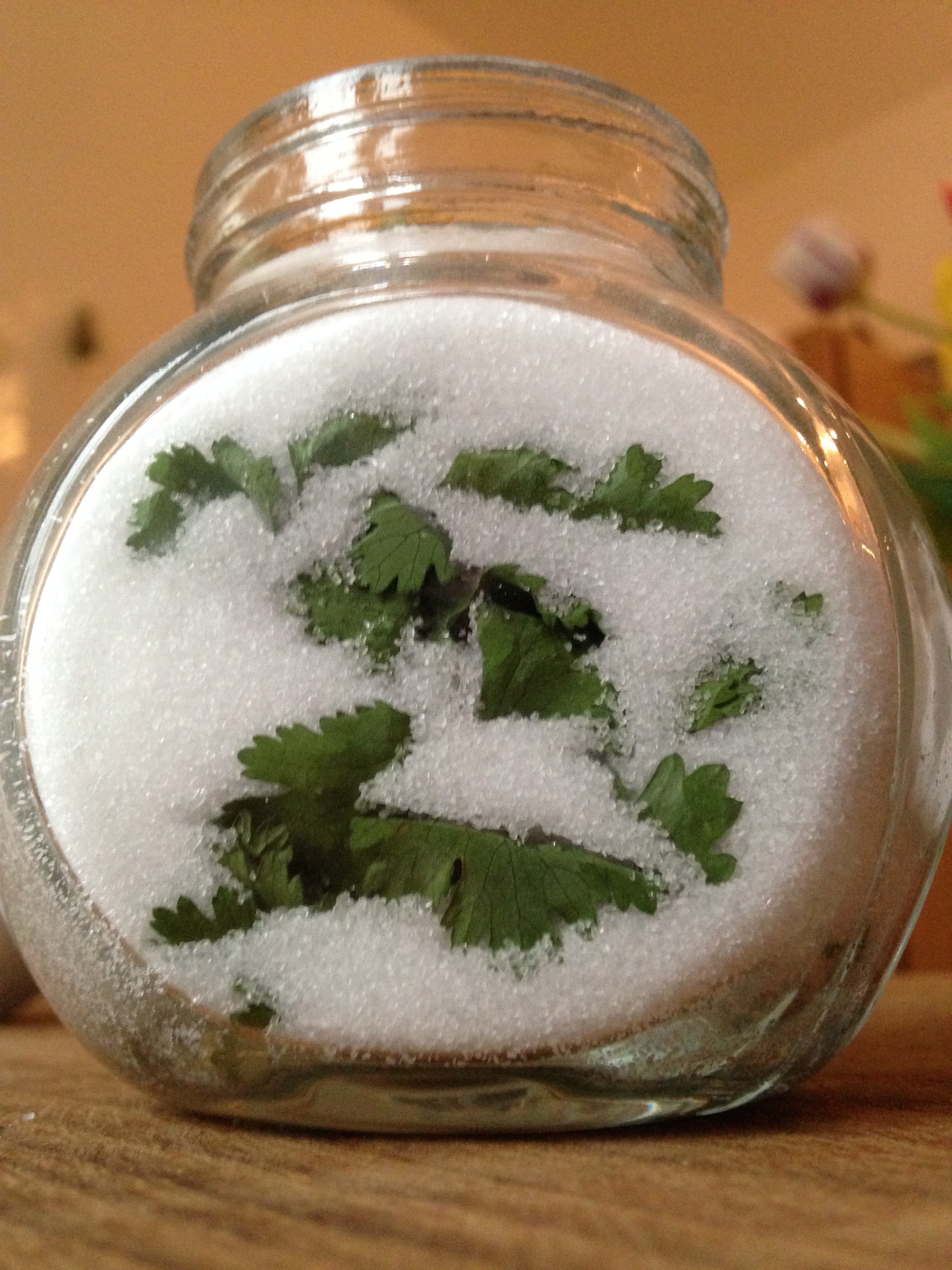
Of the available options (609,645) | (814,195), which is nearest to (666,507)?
(609,645)

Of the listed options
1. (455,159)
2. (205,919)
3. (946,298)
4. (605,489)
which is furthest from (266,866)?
(946,298)

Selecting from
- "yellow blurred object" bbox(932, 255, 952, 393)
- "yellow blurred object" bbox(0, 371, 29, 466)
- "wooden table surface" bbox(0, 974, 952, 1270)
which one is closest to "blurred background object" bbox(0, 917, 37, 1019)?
"wooden table surface" bbox(0, 974, 952, 1270)

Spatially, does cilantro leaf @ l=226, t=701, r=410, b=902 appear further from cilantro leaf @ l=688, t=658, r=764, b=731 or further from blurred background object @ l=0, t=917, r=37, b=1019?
blurred background object @ l=0, t=917, r=37, b=1019

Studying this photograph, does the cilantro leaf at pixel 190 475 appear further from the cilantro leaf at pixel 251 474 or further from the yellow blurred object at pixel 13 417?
the yellow blurred object at pixel 13 417

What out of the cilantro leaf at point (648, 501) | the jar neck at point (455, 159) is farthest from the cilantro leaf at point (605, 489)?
the jar neck at point (455, 159)

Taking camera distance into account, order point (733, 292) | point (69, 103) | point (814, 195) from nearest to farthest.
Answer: point (69, 103), point (814, 195), point (733, 292)

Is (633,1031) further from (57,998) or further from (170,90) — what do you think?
(170,90)
